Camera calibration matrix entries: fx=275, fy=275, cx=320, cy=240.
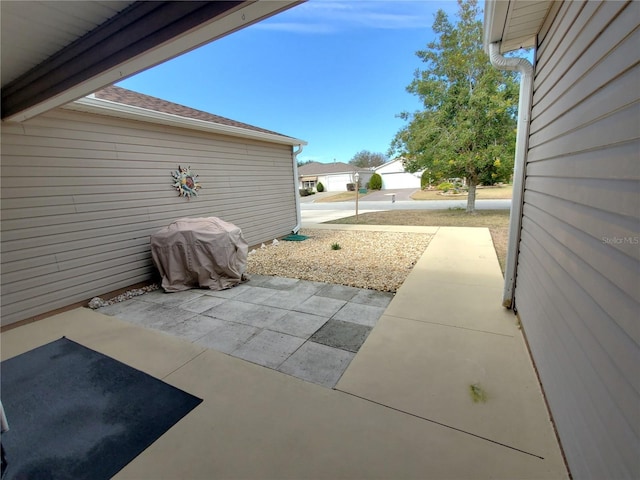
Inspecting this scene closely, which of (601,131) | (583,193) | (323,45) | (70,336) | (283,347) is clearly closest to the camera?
(601,131)

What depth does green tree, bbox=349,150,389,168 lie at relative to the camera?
160 ft

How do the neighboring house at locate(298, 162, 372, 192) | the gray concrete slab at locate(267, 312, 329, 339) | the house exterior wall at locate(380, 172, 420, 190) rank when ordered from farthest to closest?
the neighboring house at locate(298, 162, 372, 192) → the house exterior wall at locate(380, 172, 420, 190) → the gray concrete slab at locate(267, 312, 329, 339)

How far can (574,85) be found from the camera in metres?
1.55

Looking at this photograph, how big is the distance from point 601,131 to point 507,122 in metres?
9.56

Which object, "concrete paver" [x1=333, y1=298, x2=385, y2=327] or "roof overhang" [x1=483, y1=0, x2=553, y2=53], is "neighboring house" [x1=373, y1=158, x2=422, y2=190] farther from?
"concrete paver" [x1=333, y1=298, x2=385, y2=327]

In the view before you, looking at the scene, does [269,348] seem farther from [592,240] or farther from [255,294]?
[592,240]

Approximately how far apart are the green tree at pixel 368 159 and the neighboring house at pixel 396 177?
15.6m

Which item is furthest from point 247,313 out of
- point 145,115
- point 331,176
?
point 331,176

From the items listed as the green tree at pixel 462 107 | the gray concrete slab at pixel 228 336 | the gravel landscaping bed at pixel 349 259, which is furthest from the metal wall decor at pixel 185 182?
the green tree at pixel 462 107

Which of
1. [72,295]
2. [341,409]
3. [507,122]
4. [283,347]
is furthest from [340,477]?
[507,122]

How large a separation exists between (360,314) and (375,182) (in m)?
30.3

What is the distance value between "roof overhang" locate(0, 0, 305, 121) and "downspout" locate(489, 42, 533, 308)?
2.46 m

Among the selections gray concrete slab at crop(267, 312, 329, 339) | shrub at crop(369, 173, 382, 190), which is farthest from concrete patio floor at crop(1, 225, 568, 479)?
shrub at crop(369, 173, 382, 190)

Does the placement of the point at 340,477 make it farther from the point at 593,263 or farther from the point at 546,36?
the point at 546,36
